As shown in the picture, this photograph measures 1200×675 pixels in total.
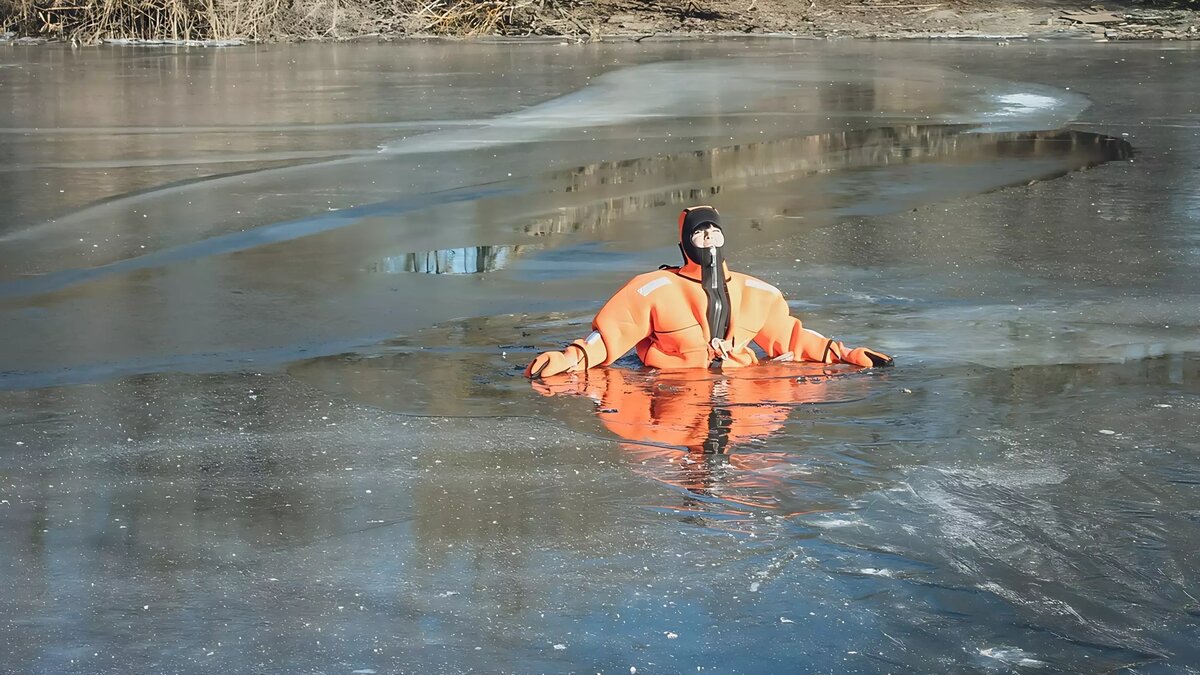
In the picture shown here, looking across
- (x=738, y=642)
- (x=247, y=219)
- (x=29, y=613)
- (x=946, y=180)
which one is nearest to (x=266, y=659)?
(x=29, y=613)

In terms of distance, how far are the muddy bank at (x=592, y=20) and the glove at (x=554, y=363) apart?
2012 centimetres

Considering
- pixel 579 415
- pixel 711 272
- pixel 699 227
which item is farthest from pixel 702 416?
pixel 699 227

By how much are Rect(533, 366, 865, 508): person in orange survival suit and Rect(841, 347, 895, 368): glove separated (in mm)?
136

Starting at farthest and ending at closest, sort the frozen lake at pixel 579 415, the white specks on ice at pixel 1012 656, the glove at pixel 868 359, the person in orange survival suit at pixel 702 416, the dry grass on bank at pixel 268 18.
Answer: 1. the dry grass on bank at pixel 268 18
2. the glove at pixel 868 359
3. the person in orange survival suit at pixel 702 416
4. the frozen lake at pixel 579 415
5. the white specks on ice at pixel 1012 656

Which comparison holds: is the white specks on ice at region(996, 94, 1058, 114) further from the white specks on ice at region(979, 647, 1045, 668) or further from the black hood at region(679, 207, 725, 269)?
the white specks on ice at region(979, 647, 1045, 668)

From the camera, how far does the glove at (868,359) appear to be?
7965 mm

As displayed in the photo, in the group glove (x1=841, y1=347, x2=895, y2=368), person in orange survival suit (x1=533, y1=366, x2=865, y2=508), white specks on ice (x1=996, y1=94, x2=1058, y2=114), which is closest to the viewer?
person in orange survival suit (x1=533, y1=366, x2=865, y2=508)

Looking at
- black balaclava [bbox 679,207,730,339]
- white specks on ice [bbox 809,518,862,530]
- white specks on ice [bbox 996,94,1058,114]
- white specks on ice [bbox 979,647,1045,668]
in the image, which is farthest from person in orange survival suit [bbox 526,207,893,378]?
white specks on ice [bbox 996,94,1058,114]

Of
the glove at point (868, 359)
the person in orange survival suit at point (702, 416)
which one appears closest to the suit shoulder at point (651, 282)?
the person in orange survival suit at point (702, 416)

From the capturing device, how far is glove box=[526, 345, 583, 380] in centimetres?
782

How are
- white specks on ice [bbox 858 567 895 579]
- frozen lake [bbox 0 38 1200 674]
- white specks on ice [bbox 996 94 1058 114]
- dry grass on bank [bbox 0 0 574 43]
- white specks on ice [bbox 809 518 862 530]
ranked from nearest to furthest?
frozen lake [bbox 0 38 1200 674] < white specks on ice [bbox 858 567 895 579] < white specks on ice [bbox 809 518 862 530] < white specks on ice [bbox 996 94 1058 114] < dry grass on bank [bbox 0 0 574 43]

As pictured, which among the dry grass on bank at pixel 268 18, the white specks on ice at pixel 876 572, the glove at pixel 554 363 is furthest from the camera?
the dry grass on bank at pixel 268 18

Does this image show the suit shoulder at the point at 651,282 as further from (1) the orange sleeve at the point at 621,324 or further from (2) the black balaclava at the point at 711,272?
(2) the black balaclava at the point at 711,272

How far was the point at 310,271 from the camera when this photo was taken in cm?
1045
